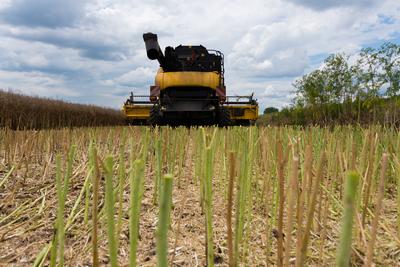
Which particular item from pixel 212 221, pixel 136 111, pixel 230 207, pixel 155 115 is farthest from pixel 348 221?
pixel 136 111

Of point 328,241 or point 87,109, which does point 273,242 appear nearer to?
point 328,241

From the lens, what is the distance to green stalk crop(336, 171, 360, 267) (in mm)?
313

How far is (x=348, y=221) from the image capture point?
1.02ft

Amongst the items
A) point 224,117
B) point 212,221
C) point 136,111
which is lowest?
point 212,221

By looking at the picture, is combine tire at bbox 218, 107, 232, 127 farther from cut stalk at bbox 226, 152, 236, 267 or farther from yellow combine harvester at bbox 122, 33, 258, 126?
cut stalk at bbox 226, 152, 236, 267

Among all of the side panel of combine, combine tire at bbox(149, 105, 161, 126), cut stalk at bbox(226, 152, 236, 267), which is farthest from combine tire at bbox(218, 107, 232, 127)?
cut stalk at bbox(226, 152, 236, 267)

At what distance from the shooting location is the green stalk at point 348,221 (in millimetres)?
313

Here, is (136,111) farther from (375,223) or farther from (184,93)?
(375,223)

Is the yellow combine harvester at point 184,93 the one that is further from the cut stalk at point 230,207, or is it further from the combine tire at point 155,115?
the cut stalk at point 230,207

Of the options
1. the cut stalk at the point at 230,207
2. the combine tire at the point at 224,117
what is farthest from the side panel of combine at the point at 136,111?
the cut stalk at the point at 230,207

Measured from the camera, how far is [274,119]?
1517 cm

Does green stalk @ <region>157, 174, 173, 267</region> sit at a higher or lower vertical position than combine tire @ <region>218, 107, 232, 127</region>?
lower

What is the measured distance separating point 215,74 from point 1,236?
5.29m

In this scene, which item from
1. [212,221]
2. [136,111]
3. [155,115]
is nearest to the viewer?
[212,221]
